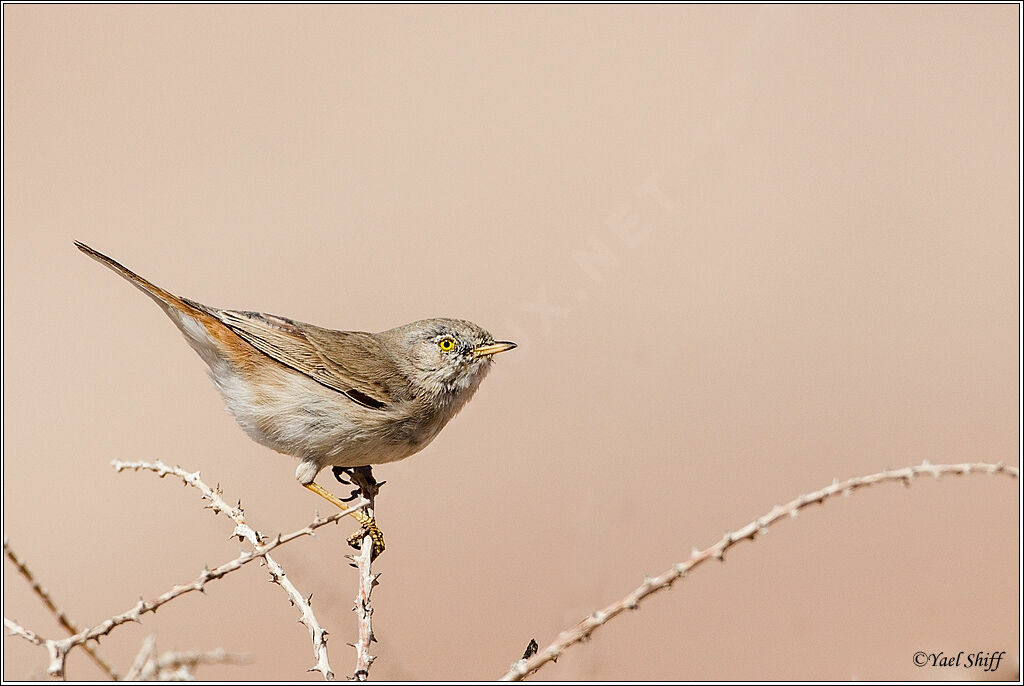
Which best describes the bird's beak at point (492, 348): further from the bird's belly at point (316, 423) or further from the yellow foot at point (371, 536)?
the yellow foot at point (371, 536)

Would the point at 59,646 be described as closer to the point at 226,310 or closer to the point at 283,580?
the point at 283,580

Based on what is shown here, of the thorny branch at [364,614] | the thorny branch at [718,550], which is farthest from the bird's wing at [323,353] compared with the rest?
the thorny branch at [718,550]

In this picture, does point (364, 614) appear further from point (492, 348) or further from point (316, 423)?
point (492, 348)

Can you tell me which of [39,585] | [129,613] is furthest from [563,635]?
[39,585]

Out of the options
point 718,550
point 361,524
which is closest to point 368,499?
point 361,524

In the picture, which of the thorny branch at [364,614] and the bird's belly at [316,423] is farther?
the bird's belly at [316,423]

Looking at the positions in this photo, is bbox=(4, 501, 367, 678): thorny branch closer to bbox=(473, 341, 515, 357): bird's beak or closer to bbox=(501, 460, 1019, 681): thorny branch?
bbox=(501, 460, 1019, 681): thorny branch

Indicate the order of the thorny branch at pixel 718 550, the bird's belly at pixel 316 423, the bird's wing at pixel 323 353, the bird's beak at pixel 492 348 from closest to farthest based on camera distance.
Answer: the thorny branch at pixel 718 550 < the bird's belly at pixel 316 423 < the bird's wing at pixel 323 353 < the bird's beak at pixel 492 348
